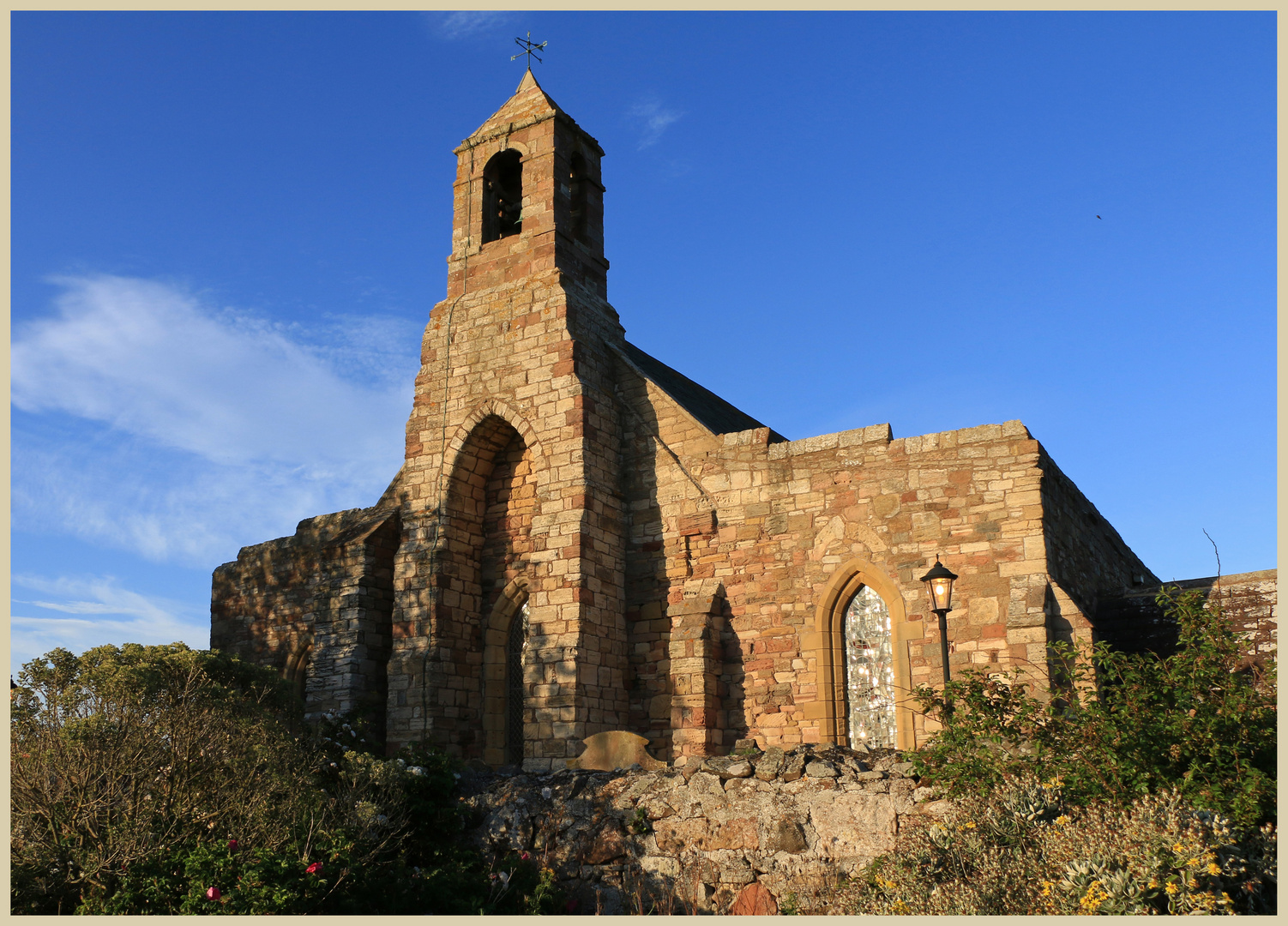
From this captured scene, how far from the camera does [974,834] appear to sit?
848 cm

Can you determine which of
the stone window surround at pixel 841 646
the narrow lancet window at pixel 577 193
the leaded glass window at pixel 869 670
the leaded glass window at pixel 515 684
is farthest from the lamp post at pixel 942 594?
the narrow lancet window at pixel 577 193

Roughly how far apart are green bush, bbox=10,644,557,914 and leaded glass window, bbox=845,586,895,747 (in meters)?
5.31

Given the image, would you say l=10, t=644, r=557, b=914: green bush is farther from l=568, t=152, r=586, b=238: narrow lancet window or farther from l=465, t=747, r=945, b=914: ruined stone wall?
l=568, t=152, r=586, b=238: narrow lancet window

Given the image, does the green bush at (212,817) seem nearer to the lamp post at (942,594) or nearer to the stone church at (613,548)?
the stone church at (613,548)

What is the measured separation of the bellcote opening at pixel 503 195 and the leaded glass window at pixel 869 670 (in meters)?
8.56

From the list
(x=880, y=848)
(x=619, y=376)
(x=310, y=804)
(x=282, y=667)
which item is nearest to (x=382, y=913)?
(x=310, y=804)

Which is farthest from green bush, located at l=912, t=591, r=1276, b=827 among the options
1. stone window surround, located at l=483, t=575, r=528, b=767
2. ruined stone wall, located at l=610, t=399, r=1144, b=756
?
stone window surround, located at l=483, t=575, r=528, b=767

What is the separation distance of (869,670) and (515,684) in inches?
214

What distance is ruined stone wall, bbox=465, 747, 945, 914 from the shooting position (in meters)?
9.53

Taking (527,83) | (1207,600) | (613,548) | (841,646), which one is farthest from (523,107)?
(1207,600)

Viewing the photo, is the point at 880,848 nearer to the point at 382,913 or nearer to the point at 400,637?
the point at 382,913

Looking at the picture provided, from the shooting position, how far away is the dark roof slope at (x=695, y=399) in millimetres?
17219

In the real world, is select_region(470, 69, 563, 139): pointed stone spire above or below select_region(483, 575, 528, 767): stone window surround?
above

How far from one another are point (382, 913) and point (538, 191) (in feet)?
38.8
